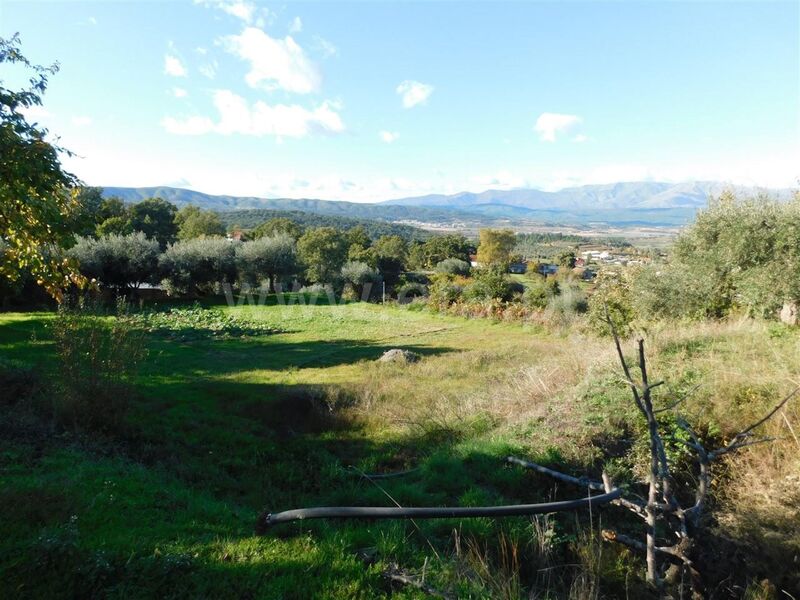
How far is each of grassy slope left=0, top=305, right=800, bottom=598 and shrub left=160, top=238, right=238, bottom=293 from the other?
16.0m

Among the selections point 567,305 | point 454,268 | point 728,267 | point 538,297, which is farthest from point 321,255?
point 728,267

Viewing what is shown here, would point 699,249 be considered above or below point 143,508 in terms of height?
above

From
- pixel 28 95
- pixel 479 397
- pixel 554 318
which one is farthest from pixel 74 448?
pixel 554 318

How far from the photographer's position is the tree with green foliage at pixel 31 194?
523cm

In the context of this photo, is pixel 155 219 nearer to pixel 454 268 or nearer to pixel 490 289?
pixel 454 268

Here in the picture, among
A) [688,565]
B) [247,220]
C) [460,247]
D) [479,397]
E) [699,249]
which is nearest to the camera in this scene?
[688,565]

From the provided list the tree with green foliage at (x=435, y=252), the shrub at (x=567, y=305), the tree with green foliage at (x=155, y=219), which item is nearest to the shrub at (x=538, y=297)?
the shrub at (x=567, y=305)

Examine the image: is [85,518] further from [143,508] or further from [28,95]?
[28,95]

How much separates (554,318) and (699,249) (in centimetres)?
756

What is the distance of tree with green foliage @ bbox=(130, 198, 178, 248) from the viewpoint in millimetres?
43666

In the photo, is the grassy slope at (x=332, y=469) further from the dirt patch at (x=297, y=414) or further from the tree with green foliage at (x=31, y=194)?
the tree with green foliage at (x=31, y=194)

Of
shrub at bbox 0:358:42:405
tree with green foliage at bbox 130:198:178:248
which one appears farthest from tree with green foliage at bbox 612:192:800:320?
tree with green foliage at bbox 130:198:178:248

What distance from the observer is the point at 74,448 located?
496 centimetres

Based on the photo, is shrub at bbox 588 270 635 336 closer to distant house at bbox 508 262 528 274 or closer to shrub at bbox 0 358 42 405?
shrub at bbox 0 358 42 405
